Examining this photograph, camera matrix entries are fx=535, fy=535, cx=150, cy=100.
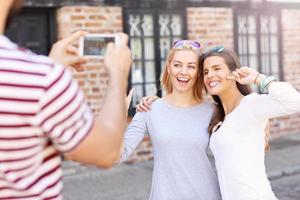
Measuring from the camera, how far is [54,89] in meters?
1.27

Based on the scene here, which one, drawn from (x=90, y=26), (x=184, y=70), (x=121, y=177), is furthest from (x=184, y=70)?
(x=90, y=26)

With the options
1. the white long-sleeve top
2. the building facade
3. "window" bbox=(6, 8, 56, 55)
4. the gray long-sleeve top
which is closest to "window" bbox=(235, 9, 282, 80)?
the building facade

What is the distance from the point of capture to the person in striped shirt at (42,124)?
1.27m

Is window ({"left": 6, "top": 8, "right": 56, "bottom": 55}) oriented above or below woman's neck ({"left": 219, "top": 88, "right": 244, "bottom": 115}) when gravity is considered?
above

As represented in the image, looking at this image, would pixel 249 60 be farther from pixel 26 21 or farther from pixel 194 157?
pixel 194 157

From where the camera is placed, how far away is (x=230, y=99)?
9.95 feet

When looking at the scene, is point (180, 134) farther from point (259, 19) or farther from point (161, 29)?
point (259, 19)

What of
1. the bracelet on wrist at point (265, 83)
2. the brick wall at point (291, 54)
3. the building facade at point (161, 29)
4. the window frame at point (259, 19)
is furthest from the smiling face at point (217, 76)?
the brick wall at point (291, 54)

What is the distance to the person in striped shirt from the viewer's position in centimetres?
127

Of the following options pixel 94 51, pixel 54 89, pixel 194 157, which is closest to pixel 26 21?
pixel 194 157

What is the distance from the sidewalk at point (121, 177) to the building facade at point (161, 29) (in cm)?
87

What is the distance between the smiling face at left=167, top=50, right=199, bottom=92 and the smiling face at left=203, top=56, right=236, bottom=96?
3.6 inches

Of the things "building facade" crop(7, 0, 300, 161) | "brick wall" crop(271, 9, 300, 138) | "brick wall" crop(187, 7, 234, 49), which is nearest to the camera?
"building facade" crop(7, 0, 300, 161)

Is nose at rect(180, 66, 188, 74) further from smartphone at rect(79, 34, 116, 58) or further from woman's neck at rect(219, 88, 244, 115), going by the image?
smartphone at rect(79, 34, 116, 58)
